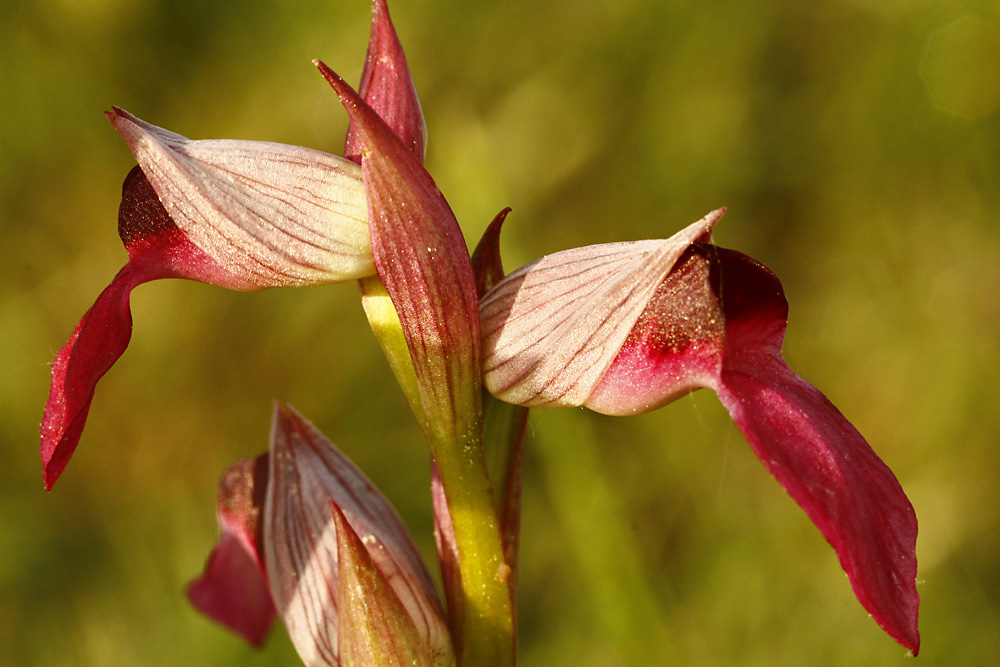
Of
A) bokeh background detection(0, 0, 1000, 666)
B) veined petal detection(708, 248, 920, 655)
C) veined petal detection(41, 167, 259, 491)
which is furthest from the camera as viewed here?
bokeh background detection(0, 0, 1000, 666)

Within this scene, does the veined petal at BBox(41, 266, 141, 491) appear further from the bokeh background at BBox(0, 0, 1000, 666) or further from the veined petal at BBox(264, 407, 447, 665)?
the bokeh background at BBox(0, 0, 1000, 666)

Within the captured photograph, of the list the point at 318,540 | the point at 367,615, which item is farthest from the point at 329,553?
the point at 367,615

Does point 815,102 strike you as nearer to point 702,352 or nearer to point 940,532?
point 940,532

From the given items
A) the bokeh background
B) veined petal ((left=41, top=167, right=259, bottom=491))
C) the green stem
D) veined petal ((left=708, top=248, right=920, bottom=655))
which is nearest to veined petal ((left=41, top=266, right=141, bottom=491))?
veined petal ((left=41, top=167, right=259, bottom=491))

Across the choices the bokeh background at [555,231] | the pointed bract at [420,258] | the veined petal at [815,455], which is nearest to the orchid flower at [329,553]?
the pointed bract at [420,258]

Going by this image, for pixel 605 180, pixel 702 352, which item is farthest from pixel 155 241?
pixel 605 180

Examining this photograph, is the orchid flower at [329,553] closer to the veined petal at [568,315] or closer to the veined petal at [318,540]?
the veined petal at [318,540]
